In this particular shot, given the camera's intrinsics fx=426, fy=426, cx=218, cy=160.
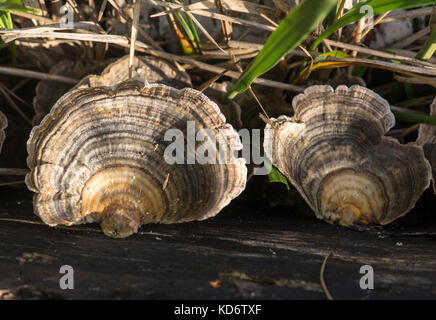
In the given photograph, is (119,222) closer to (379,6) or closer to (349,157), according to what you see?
(349,157)

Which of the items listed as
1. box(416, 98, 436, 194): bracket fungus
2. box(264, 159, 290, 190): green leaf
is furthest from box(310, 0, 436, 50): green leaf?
box(264, 159, 290, 190): green leaf

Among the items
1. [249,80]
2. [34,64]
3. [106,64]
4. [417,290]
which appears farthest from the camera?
[34,64]

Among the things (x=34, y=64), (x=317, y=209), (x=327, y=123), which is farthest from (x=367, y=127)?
(x=34, y=64)

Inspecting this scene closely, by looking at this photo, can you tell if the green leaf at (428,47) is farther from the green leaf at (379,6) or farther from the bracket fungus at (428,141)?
the bracket fungus at (428,141)

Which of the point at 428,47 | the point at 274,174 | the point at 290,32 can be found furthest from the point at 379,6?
the point at 274,174

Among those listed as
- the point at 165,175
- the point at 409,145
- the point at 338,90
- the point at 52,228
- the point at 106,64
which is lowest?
the point at 52,228

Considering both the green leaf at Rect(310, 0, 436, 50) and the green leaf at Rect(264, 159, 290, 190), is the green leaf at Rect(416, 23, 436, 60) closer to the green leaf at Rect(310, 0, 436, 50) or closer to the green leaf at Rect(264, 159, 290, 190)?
the green leaf at Rect(310, 0, 436, 50)

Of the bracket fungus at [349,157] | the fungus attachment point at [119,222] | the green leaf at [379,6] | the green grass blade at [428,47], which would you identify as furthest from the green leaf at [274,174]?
the green grass blade at [428,47]

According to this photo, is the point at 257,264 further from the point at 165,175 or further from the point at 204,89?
the point at 204,89
